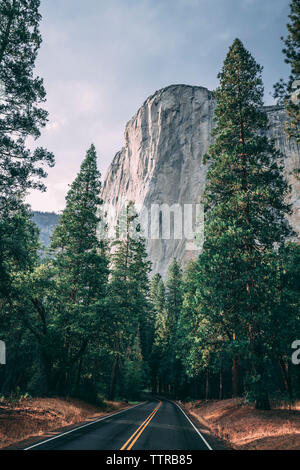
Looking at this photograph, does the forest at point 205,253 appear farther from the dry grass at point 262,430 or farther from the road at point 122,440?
the road at point 122,440

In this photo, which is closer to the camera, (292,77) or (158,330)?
(292,77)

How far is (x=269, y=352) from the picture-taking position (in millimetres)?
14164

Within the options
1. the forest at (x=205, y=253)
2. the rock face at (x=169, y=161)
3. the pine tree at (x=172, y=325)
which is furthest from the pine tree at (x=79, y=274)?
the rock face at (x=169, y=161)

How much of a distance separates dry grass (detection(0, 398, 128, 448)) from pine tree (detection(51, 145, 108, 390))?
2723 mm

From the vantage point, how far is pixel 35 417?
13180 millimetres

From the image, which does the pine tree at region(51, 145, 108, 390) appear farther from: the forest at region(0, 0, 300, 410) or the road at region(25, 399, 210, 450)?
the road at region(25, 399, 210, 450)

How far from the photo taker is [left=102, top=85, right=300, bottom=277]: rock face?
93312 mm

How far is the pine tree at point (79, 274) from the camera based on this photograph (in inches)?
742

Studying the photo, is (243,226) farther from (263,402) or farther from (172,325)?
(172,325)

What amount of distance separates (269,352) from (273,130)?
93.2m

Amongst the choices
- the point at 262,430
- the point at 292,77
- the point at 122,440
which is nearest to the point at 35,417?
the point at 122,440

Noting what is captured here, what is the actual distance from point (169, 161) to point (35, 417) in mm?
100200

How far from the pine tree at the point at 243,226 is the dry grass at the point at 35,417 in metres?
8.84

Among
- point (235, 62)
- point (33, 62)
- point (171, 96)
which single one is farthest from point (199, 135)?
point (33, 62)
